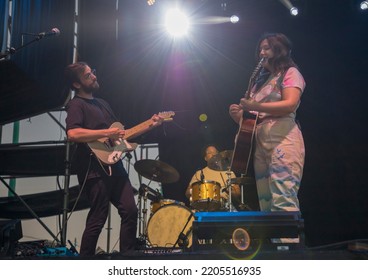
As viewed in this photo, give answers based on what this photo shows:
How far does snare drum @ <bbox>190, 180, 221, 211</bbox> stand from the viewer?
516 cm

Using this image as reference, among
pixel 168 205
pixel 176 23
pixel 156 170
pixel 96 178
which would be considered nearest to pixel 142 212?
pixel 168 205

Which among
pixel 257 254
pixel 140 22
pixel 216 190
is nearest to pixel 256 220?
pixel 257 254

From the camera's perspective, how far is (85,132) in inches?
132

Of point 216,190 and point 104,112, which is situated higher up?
point 104,112

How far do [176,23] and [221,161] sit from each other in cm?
187

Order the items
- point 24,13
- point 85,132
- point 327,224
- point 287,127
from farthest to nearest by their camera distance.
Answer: point 327,224 < point 24,13 < point 85,132 < point 287,127

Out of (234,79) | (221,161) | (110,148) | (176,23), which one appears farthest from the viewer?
(234,79)

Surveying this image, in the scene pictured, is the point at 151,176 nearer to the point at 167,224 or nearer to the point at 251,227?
the point at 167,224

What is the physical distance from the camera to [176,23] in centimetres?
591

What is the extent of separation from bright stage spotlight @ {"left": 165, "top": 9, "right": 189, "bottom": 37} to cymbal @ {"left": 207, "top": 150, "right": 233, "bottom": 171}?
1.68 meters

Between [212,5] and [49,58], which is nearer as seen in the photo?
[49,58]

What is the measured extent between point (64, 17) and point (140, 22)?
1.02 metres
